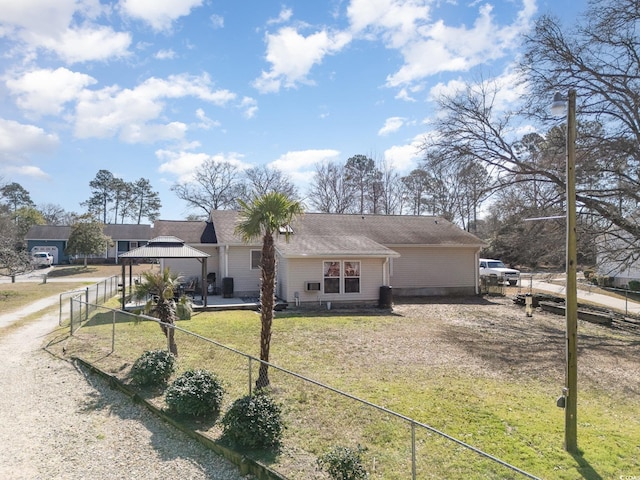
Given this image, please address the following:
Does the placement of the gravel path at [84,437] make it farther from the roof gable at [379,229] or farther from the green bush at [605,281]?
the green bush at [605,281]

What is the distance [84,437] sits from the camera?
21.0 ft

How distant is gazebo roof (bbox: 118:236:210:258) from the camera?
655 inches

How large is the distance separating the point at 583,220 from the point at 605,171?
2.15 meters

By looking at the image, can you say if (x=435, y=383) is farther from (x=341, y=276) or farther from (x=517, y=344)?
(x=341, y=276)

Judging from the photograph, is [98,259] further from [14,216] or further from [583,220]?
[583,220]

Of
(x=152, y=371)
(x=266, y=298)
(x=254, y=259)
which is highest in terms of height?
(x=254, y=259)

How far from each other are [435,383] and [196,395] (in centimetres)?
511

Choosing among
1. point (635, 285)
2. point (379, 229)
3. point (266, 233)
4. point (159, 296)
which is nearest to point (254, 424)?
point (266, 233)

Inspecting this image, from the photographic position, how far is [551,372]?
401 inches

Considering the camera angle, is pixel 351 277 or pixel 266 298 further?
pixel 351 277

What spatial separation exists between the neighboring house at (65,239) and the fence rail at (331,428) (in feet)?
135

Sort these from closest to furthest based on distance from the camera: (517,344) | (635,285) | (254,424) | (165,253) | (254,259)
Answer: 1. (254,424)
2. (517,344)
3. (165,253)
4. (254,259)
5. (635,285)

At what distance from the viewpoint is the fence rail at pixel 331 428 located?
205 inches

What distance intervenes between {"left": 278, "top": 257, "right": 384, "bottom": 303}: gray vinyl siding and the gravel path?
10.1 metres
